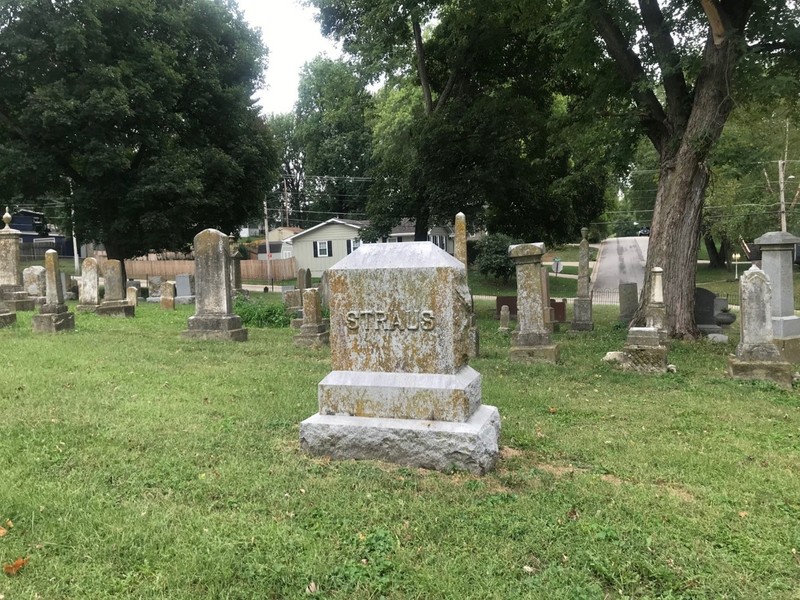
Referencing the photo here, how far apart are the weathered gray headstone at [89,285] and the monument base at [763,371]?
16330mm

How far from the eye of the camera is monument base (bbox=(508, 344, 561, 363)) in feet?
32.7

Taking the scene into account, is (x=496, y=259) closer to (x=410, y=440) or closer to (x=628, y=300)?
(x=628, y=300)

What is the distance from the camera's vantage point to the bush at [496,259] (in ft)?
112

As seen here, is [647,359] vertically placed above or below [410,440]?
below

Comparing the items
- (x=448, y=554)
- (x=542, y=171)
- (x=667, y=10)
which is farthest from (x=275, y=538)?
(x=542, y=171)

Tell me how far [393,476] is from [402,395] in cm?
62

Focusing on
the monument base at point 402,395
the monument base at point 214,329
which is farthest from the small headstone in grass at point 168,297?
the monument base at point 402,395

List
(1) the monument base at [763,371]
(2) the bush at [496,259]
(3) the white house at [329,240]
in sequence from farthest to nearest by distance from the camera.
A: 1. (3) the white house at [329,240]
2. (2) the bush at [496,259]
3. (1) the monument base at [763,371]

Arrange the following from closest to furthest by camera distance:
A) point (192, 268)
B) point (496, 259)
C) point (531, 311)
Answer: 1. point (531, 311)
2. point (496, 259)
3. point (192, 268)

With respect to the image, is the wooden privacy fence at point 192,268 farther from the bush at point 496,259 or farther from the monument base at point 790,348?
the monument base at point 790,348

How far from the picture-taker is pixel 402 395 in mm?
4445

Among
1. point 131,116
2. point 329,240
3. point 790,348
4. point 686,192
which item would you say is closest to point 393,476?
point 790,348

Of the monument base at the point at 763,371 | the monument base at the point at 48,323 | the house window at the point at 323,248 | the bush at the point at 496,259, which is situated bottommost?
the monument base at the point at 763,371

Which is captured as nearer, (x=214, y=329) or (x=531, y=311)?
(x=531, y=311)
